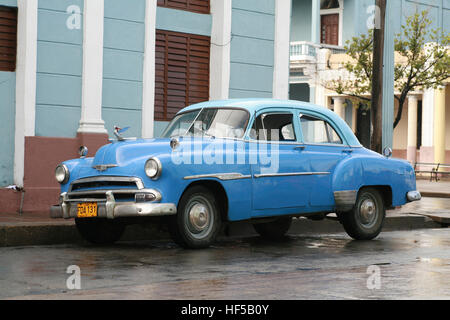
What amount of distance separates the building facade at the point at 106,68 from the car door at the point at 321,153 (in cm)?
410

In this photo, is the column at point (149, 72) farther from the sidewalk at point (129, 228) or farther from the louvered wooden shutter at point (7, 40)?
the sidewalk at point (129, 228)

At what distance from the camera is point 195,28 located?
1518 centimetres

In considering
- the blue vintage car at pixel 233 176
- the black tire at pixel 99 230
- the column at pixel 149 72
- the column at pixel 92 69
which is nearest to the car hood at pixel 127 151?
the blue vintage car at pixel 233 176

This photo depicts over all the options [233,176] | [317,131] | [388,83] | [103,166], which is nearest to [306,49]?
[388,83]

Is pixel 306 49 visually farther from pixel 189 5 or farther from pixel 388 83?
pixel 189 5

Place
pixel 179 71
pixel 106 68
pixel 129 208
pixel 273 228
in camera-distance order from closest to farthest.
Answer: pixel 129 208, pixel 273 228, pixel 106 68, pixel 179 71

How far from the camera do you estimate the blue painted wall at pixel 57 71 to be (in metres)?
12.9

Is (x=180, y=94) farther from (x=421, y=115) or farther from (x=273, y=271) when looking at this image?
(x=421, y=115)

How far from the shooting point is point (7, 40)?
13.0 meters

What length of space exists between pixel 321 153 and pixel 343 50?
2718 centimetres

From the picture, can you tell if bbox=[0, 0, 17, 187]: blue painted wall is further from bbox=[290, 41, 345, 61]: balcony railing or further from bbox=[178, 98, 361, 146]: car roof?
bbox=[290, 41, 345, 61]: balcony railing

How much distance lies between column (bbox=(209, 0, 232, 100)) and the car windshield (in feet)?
16.7
